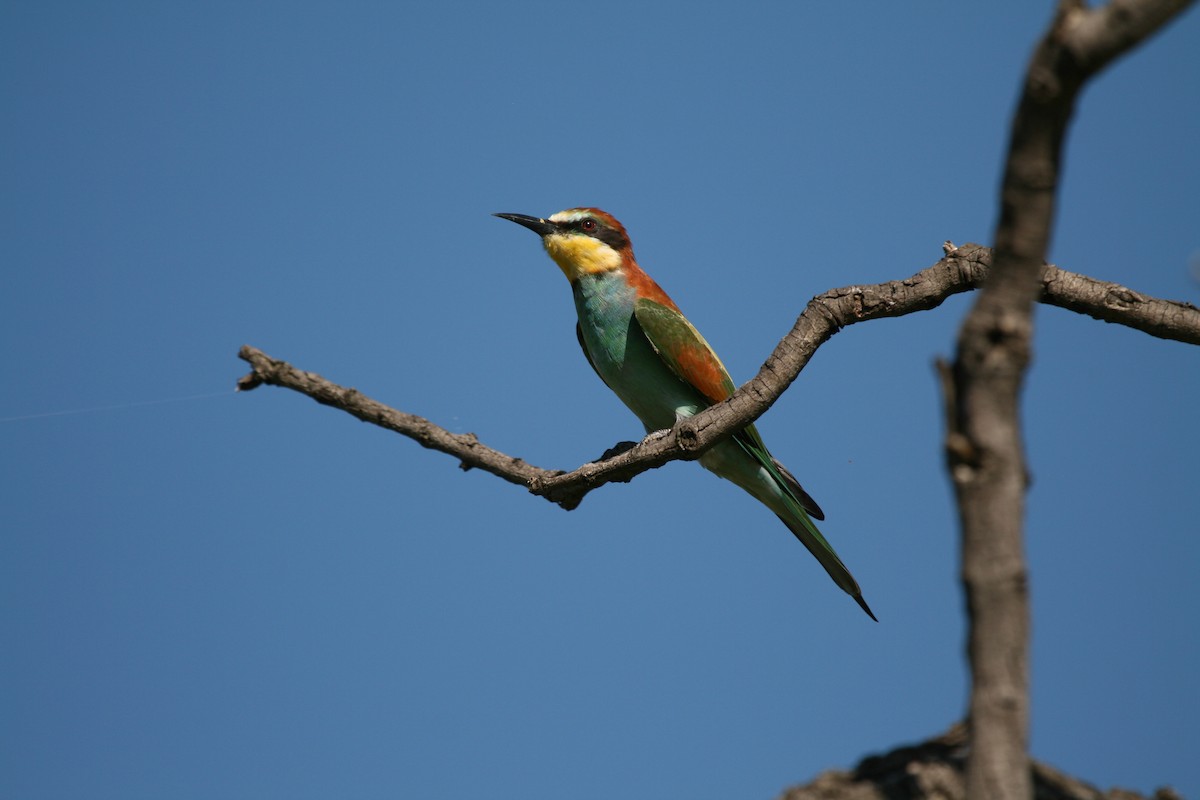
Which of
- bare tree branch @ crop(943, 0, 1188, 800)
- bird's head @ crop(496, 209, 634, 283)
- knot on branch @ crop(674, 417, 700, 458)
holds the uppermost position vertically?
bird's head @ crop(496, 209, 634, 283)

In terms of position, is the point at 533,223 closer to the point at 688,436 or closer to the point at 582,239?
the point at 582,239

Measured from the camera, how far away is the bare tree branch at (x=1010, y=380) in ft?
4.59

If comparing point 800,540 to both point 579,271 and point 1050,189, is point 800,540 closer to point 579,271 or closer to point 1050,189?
point 579,271

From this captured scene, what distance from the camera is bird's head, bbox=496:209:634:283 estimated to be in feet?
18.7

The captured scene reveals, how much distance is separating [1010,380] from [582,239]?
4544mm

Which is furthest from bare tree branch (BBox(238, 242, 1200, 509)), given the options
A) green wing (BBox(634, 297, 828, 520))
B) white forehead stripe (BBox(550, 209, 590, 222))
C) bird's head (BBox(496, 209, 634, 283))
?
white forehead stripe (BBox(550, 209, 590, 222))

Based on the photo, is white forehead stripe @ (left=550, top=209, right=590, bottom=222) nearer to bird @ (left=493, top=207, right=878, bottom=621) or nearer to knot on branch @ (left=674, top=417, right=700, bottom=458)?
bird @ (left=493, top=207, right=878, bottom=621)

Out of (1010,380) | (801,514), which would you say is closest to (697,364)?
(801,514)

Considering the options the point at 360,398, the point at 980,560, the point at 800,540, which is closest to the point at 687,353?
the point at 800,540

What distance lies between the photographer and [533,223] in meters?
6.08

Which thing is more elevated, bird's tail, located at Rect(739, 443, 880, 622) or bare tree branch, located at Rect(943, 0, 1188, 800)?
bird's tail, located at Rect(739, 443, 880, 622)

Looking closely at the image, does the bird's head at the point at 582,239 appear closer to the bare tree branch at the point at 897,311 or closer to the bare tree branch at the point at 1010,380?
the bare tree branch at the point at 897,311

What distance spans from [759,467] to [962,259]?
180 centimetres

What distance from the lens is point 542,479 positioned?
13.4ft
